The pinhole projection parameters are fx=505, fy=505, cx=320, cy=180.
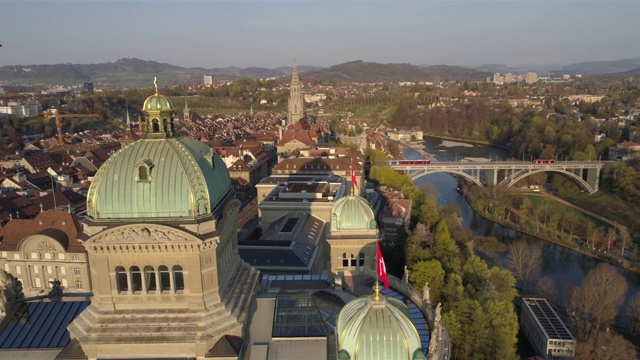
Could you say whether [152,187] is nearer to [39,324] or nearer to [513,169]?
[39,324]

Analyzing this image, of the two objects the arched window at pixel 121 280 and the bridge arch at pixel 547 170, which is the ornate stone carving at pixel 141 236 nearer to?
the arched window at pixel 121 280

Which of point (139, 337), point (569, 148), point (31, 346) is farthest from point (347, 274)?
point (569, 148)

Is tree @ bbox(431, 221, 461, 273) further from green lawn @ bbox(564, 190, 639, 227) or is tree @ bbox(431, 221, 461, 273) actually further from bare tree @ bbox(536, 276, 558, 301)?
green lawn @ bbox(564, 190, 639, 227)

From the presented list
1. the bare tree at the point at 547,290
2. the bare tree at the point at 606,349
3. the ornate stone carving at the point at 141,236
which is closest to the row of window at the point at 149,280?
the ornate stone carving at the point at 141,236

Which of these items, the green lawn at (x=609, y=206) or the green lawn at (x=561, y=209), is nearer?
the green lawn at (x=561, y=209)

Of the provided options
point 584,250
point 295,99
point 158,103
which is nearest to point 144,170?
point 158,103
